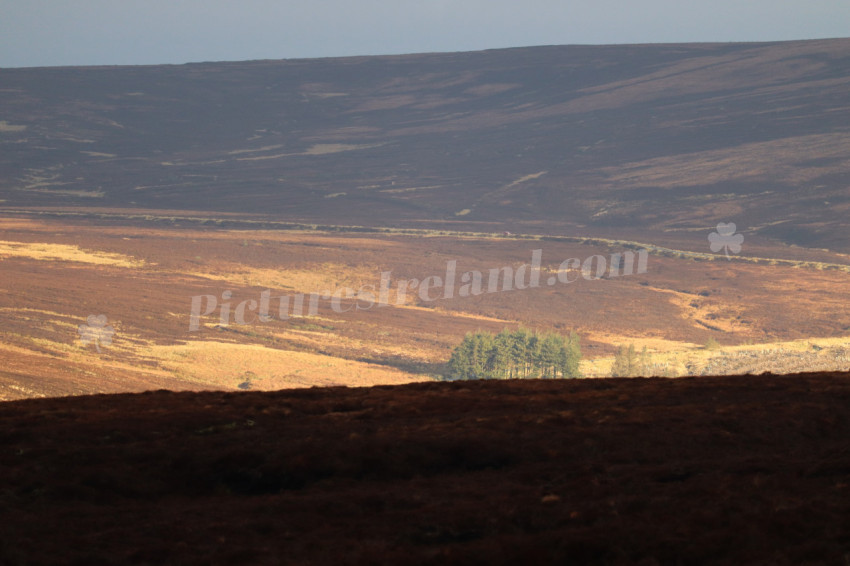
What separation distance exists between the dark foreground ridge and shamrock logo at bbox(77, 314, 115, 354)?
138 feet

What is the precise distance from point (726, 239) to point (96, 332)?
96.2 metres

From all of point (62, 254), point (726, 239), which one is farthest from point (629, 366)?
point (726, 239)

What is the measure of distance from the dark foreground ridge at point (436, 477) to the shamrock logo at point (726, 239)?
10674 centimetres

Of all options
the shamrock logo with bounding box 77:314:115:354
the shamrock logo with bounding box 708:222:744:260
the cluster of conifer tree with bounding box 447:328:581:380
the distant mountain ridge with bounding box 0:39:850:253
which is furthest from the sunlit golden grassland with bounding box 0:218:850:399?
the distant mountain ridge with bounding box 0:39:850:253

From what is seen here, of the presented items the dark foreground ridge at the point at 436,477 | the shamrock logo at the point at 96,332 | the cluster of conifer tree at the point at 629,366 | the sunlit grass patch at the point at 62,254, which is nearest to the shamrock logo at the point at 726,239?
the cluster of conifer tree at the point at 629,366

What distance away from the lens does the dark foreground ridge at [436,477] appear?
11.2 metres

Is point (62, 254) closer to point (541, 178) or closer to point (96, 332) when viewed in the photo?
point (96, 332)

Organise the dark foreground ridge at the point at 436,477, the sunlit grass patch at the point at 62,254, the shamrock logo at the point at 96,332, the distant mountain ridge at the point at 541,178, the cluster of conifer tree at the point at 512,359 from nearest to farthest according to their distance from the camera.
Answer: the dark foreground ridge at the point at 436,477 < the cluster of conifer tree at the point at 512,359 < the shamrock logo at the point at 96,332 < the sunlit grass patch at the point at 62,254 < the distant mountain ridge at the point at 541,178

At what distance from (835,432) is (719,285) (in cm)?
9032

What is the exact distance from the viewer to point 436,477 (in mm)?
15430

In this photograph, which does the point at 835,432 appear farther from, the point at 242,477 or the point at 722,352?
the point at 722,352

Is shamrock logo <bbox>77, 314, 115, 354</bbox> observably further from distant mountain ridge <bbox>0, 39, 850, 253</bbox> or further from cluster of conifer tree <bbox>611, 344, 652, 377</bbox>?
distant mountain ridge <bbox>0, 39, 850, 253</bbox>

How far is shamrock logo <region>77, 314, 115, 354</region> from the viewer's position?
62.5 m

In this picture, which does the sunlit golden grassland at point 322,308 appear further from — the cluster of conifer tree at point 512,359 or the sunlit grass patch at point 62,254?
the cluster of conifer tree at point 512,359
